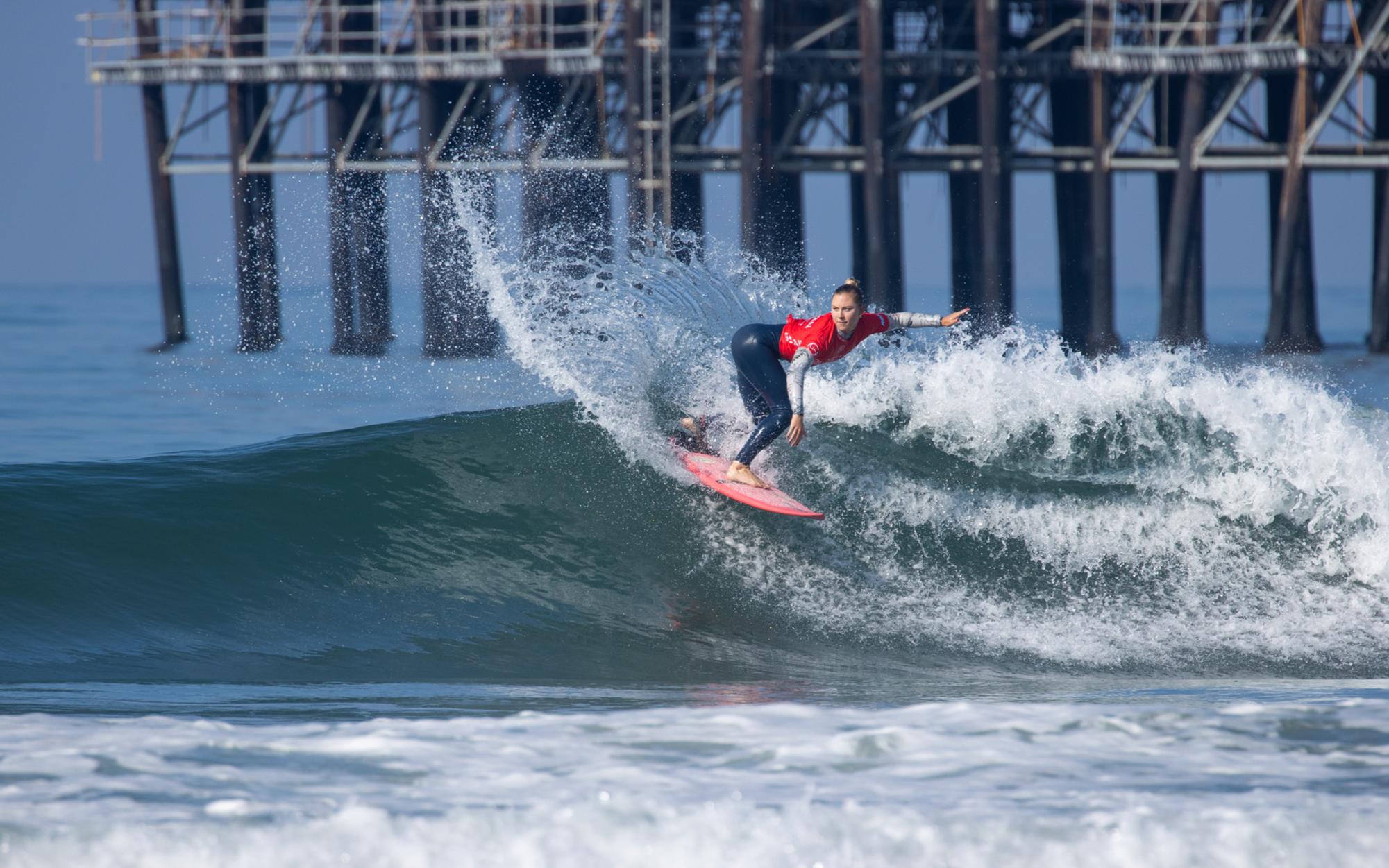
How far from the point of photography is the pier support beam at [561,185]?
21516mm

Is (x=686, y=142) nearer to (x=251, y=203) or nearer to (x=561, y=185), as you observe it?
(x=561, y=185)

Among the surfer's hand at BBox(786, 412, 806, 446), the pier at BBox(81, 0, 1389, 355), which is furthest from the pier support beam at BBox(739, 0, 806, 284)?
the surfer's hand at BBox(786, 412, 806, 446)

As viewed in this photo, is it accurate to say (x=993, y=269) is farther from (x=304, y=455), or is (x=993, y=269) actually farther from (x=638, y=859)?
(x=638, y=859)

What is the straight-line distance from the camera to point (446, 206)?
22.0 meters

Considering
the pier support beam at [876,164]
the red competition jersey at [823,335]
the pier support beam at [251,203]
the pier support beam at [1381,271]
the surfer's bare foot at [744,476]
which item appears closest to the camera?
the red competition jersey at [823,335]

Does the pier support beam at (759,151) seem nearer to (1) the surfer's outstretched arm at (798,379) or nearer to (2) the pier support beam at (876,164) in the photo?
(2) the pier support beam at (876,164)

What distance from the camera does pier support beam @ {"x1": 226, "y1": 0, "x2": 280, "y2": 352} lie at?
23.8 m

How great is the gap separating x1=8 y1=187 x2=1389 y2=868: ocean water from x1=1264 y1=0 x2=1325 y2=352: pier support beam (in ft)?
35.0

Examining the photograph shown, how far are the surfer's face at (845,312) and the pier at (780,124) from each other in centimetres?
1150

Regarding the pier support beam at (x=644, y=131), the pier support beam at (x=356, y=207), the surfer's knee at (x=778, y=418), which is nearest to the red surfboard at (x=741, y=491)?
the surfer's knee at (x=778, y=418)

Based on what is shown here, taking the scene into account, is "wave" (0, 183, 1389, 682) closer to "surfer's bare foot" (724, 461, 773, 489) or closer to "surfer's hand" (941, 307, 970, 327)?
"surfer's bare foot" (724, 461, 773, 489)

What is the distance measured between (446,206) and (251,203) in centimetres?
417

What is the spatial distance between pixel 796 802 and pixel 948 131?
67.8ft

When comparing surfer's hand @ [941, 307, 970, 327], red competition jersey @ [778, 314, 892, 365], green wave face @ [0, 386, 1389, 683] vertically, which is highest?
surfer's hand @ [941, 307, 970, 327]
